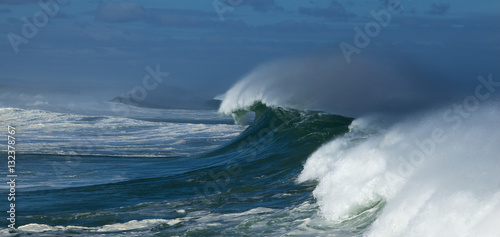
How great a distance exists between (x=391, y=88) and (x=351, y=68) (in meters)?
1.56

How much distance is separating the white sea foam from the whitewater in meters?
0.02

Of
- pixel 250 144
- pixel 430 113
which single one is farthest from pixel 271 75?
pixel 430 113

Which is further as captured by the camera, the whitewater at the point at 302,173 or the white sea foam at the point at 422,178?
the whitewater at the point at 302,173

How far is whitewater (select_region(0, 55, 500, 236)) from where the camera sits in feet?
24.4

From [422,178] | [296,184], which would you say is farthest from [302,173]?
[422,178]

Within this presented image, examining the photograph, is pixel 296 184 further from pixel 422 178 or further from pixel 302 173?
pixel 422 178

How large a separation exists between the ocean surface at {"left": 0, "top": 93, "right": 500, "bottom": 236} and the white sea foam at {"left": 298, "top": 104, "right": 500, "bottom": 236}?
2 centimetres

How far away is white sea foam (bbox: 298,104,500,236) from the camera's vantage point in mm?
6383

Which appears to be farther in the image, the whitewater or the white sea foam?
the whitewater

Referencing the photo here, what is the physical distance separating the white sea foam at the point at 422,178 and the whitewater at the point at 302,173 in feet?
0.06

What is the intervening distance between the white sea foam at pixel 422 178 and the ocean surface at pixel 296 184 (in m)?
0.02

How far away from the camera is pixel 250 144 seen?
1875 centimetres

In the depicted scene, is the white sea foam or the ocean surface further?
the ocean surface

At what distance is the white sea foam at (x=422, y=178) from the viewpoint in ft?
20.9
